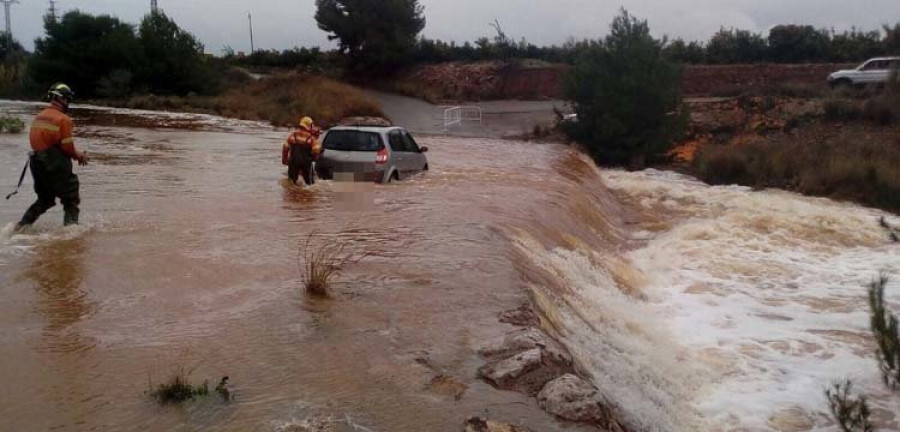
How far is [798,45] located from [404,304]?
146 feet

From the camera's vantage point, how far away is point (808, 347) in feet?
32.1

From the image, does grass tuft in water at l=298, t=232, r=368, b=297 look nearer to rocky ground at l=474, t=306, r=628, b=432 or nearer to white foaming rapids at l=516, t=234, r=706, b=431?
rocky ground at l=474, t=306, r=628, b=432

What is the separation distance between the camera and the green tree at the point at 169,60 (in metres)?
47.1

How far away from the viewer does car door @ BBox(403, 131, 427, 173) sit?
16.6 meters

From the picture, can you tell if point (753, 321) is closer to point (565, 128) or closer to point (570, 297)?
point (570, 297)

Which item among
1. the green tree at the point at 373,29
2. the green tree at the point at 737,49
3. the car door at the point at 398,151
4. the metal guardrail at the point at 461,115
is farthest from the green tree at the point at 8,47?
the car door at the point at 398,151

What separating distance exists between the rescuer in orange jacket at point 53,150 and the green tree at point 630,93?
21.1m

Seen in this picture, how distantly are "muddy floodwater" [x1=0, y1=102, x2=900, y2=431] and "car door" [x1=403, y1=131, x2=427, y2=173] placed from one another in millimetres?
680

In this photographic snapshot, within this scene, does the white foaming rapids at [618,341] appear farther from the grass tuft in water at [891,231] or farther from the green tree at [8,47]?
the green tree at [8,47]

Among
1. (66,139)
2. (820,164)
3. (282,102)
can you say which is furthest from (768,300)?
(282,102)

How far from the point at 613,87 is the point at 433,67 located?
26734 millimetres

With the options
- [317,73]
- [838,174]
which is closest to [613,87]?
[838,174]

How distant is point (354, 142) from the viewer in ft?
50.0

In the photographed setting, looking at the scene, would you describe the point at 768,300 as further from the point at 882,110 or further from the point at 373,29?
the point at 373,29
